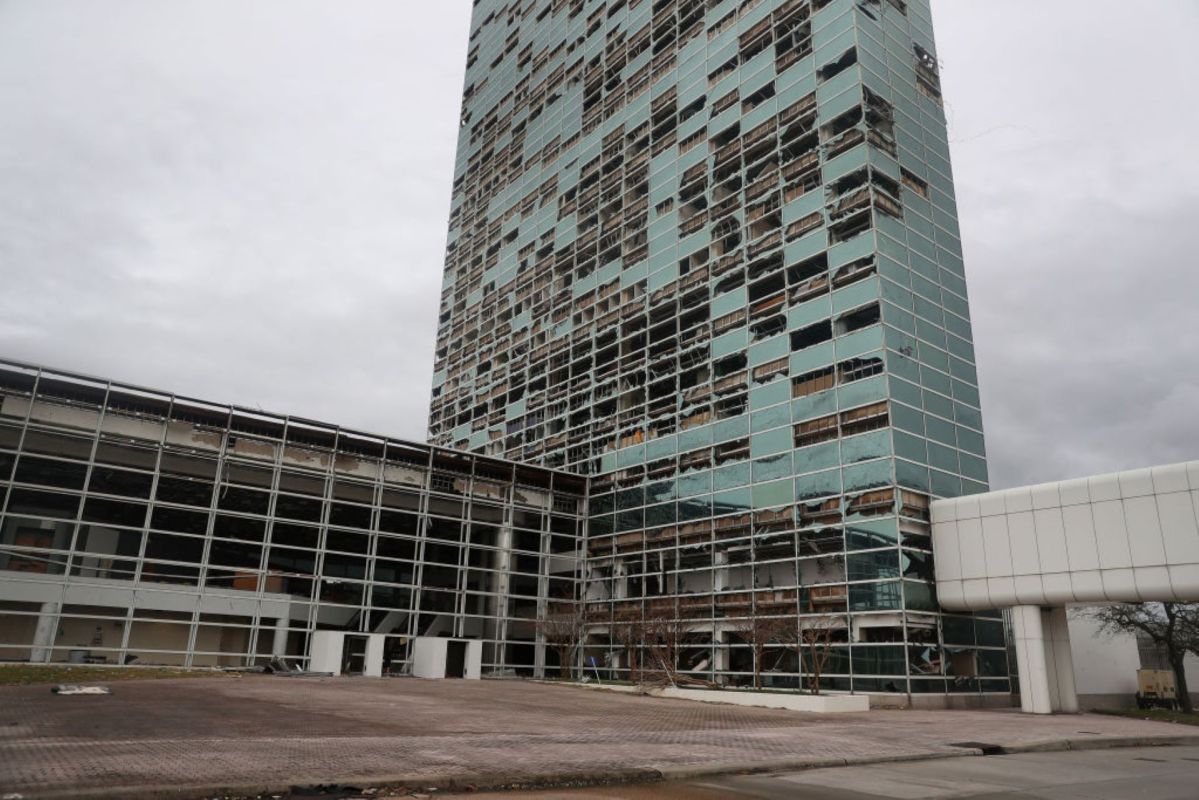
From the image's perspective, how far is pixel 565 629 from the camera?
45.9 m

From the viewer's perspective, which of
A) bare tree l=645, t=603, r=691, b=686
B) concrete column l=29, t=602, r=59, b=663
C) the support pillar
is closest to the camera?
the support pillar

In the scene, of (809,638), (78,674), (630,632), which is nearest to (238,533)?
(78,674)

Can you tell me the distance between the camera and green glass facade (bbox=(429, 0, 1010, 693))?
38.2 meters

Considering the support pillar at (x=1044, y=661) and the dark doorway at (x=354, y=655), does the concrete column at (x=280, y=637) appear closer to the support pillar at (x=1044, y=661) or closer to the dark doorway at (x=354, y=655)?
the dark doorway at (x=354, y=655)

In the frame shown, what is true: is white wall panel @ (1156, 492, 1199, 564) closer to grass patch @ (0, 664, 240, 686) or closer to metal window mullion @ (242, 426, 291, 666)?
grass patch @ (0, 664, 240, 686)

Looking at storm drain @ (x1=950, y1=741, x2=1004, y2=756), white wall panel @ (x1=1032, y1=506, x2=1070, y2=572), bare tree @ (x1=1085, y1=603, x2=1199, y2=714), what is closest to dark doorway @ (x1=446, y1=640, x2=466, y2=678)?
white wall panel @ (x1=1032, y1=506, x2=1070, y2=572)

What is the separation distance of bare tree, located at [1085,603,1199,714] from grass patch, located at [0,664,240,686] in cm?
4548

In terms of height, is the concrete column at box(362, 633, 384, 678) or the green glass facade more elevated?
the green glass facade

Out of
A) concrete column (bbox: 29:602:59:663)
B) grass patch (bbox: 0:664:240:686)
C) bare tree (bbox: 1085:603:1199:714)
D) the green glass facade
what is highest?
the green glass facade

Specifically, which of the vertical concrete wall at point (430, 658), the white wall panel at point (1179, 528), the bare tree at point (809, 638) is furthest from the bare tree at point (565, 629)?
the white wall panel at point (1179, 528)

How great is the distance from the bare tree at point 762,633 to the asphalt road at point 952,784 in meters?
21.2

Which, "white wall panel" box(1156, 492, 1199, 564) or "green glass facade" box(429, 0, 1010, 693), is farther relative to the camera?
"green glass facade" box(429, 0, 1010, 693)

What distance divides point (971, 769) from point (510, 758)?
7394 millimetres

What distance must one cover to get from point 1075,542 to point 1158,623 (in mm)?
19220
